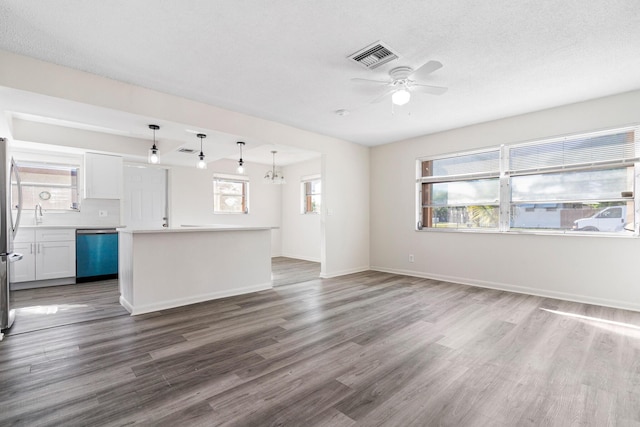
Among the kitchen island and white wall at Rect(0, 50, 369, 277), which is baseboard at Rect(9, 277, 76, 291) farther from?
white wall at Rect(0, 50, 369, 277)

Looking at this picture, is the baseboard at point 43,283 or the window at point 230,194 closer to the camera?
the baseboard at point 43,283

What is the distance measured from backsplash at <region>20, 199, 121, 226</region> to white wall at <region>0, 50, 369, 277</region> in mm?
1178

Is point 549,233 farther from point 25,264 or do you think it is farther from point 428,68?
point 25,264

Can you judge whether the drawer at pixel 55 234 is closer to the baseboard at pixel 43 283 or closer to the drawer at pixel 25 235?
the drawer at pixel 25 235

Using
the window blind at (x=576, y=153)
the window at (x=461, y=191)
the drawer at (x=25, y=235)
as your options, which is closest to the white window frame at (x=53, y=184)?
the drawer at (x=25, y=235)

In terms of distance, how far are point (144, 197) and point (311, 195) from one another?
3.97m

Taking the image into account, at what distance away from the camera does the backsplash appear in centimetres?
531

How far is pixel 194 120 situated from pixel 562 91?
4.67 meters

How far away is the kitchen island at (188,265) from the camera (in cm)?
356

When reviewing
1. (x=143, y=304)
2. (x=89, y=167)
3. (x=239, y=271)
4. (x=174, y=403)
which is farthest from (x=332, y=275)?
(x=89, y=167)

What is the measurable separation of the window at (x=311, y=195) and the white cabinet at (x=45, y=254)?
197 inches

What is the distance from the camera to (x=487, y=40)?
100 inches

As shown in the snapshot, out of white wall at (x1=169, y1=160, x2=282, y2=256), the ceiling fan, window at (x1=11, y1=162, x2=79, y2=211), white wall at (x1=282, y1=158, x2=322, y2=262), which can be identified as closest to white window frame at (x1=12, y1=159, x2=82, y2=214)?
window at (x1=11, y1=162, x2=79, y2=211)

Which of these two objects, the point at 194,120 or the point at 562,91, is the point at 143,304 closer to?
the point at 194,120
